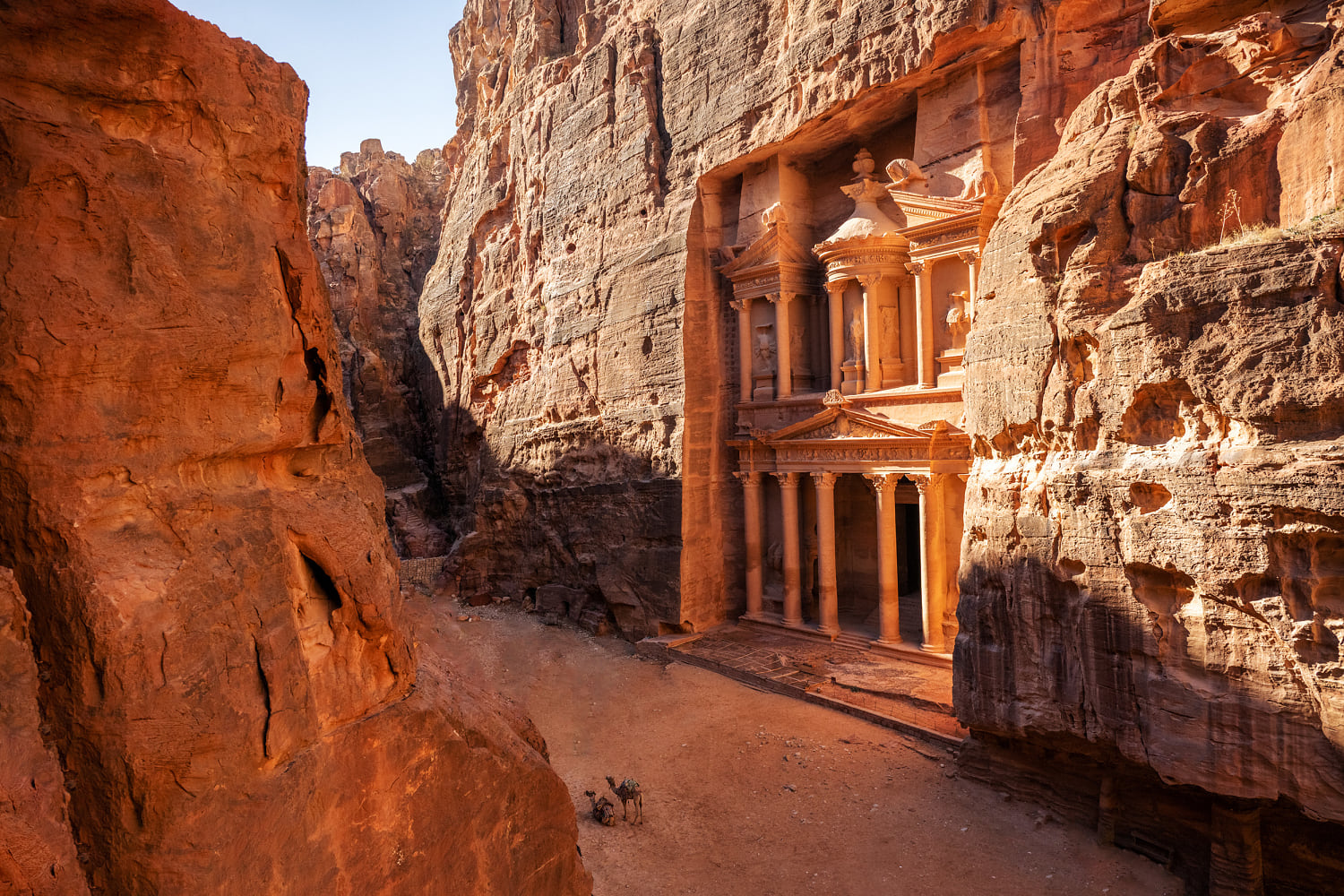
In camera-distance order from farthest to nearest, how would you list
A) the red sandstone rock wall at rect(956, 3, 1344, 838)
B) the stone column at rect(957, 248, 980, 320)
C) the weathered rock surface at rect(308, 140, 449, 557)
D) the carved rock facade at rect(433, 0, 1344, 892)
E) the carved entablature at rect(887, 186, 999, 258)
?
the weathered rock surface at rect(308, 140, 449, 557) → the stone column at rect(957, 248, 980, 320) → the carved entablature at rect(887, 186, 999, 258) → the carved rock facade at rect(433, 0, 1344, 892) → the red sandstone rock wall at rect(956, 3, 1344, 838)

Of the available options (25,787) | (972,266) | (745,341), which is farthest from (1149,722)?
(745,341)

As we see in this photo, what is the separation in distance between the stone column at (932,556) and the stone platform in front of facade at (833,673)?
20.4 inches

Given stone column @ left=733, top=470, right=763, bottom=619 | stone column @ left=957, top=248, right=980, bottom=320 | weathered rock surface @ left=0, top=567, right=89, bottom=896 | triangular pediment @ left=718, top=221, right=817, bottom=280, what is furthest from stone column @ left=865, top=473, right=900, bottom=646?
weathered rock surface @ left=0, top=567, right=89, bottom=896

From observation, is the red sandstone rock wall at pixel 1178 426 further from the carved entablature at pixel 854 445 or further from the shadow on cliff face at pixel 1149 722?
the carved entablature at pixel 854 445

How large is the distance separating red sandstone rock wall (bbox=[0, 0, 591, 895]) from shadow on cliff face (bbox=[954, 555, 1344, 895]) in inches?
303

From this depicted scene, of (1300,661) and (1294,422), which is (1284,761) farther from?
(1294,422)

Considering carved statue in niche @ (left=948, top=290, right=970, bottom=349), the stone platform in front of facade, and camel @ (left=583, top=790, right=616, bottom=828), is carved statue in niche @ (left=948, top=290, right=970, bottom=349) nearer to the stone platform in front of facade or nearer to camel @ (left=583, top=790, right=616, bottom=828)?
the stone platform in front of facade

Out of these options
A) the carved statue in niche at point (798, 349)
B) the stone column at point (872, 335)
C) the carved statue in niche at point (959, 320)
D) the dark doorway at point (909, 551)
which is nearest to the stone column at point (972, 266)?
the carved statue in niche at point (959, 320)

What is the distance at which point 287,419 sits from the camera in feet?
13.2

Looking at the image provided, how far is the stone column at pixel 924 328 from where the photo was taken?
16484 mm

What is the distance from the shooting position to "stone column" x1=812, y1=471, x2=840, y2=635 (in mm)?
17562

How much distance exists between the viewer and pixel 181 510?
3.46 m

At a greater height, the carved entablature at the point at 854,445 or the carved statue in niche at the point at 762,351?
the carved statue in niche at the point at 762,351

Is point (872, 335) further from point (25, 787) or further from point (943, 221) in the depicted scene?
point (25, 787)
